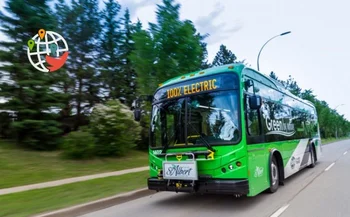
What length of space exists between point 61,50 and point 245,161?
1835 cm

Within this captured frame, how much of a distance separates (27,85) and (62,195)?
30.4 ft

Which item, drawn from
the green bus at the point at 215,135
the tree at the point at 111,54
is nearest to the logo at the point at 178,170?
the green bus at the point at 215,135

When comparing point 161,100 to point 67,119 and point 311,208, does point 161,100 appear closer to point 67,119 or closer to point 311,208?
point 311,208

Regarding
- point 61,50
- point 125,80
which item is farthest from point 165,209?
point 125,80

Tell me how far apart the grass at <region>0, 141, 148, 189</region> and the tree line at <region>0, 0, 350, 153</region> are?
117 centimetres

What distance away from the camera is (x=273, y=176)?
775 centimetres

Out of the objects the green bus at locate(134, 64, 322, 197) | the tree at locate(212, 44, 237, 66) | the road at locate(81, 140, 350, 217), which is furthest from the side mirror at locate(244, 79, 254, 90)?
the tree at locate(212, 44, 237, 66)

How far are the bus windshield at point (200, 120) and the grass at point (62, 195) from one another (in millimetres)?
2366

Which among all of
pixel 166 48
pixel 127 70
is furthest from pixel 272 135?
pixel 127 70

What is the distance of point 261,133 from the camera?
23.5 ft

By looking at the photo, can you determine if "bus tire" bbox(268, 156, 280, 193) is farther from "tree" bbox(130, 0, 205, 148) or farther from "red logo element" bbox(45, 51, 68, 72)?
"red logo element" bbox(45, 51, 68, 72)

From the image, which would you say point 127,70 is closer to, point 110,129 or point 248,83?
point 110,129

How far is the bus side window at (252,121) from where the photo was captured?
256 inches

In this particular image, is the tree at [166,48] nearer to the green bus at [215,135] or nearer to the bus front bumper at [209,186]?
the green bus at [215,135]
